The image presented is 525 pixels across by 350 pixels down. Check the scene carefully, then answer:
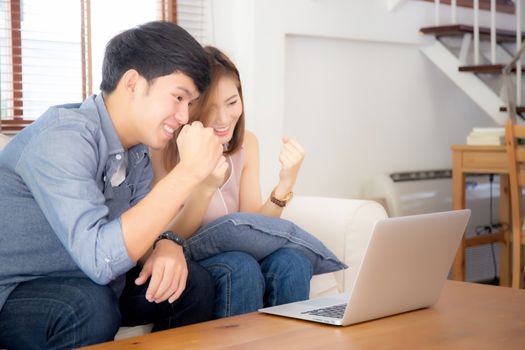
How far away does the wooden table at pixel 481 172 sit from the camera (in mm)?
3717

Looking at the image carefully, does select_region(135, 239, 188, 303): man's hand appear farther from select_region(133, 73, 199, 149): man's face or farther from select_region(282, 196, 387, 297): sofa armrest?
select_region(282, 196, 387, 297): sofa armrest

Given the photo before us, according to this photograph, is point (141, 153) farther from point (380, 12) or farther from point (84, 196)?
point (380, 12)

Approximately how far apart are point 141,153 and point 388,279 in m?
0.68

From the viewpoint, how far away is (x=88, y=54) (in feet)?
10.8

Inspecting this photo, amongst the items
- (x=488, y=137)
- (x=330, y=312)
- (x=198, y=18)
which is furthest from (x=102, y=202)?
(x=488, y=137)

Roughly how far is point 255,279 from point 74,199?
57 cm

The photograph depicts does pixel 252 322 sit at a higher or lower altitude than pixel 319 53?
lower

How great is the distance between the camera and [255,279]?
1.89m

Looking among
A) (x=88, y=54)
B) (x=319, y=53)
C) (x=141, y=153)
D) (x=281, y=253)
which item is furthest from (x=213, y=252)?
(x=319, y=53)

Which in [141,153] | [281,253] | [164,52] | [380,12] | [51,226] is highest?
[380,12]

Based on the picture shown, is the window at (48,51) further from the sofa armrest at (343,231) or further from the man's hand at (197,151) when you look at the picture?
the man's hand at (197,151)

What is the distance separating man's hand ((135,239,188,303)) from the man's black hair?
1.17 ft

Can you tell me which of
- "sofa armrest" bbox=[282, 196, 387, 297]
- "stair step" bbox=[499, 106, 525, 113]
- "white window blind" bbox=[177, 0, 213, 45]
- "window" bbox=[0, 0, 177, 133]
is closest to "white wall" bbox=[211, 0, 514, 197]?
"white window blind" bbox=[177, 0, 213, 45]

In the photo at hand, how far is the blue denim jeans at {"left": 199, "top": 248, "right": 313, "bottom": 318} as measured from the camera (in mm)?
1890
